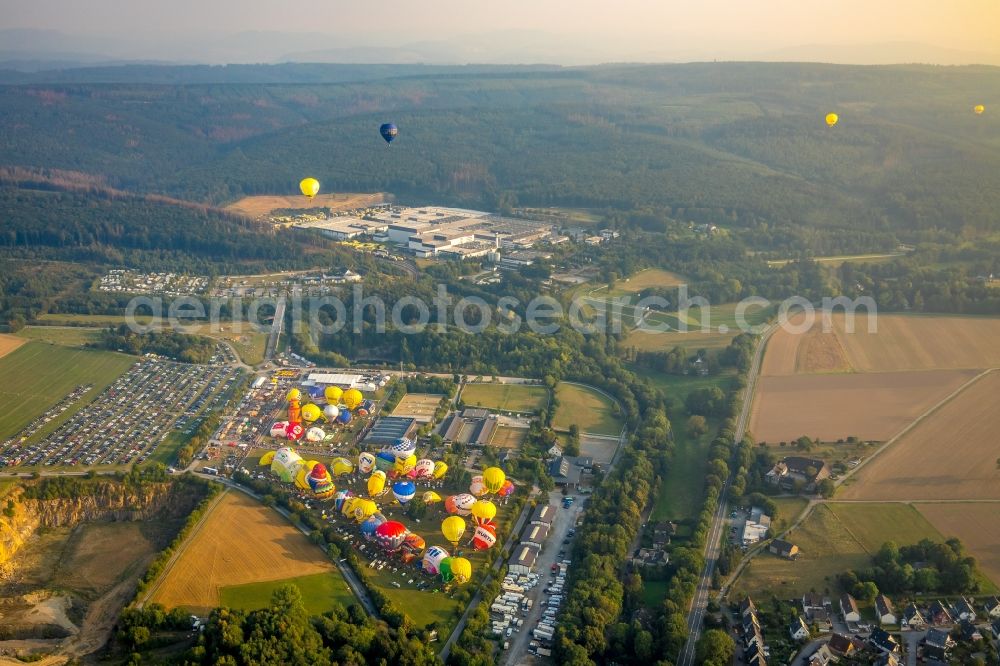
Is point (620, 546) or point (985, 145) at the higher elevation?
point (985, 145)

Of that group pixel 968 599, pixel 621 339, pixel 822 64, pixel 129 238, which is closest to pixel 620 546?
pixel 968 599

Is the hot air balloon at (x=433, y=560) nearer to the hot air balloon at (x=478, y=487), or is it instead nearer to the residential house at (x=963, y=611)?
the hot air balloon at (x=478, y=487)

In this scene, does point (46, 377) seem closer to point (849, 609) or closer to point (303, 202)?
point (849, 609)

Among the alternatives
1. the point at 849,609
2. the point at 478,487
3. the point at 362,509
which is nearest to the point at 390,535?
the point at 362,509

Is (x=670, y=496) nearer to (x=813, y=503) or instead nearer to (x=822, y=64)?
(x=813, y=503)

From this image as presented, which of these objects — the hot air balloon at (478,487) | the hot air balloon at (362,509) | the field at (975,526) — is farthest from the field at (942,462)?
the hot air balloon at (362,509)

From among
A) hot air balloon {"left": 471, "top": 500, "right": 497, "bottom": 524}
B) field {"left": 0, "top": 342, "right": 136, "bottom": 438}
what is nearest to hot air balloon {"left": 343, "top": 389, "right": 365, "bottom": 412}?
hot air balloon {"left": 471, "top": 500, "right": 497, "bottom": 524}

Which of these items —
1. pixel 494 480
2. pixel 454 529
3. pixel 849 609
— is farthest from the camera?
pixel 494 480
